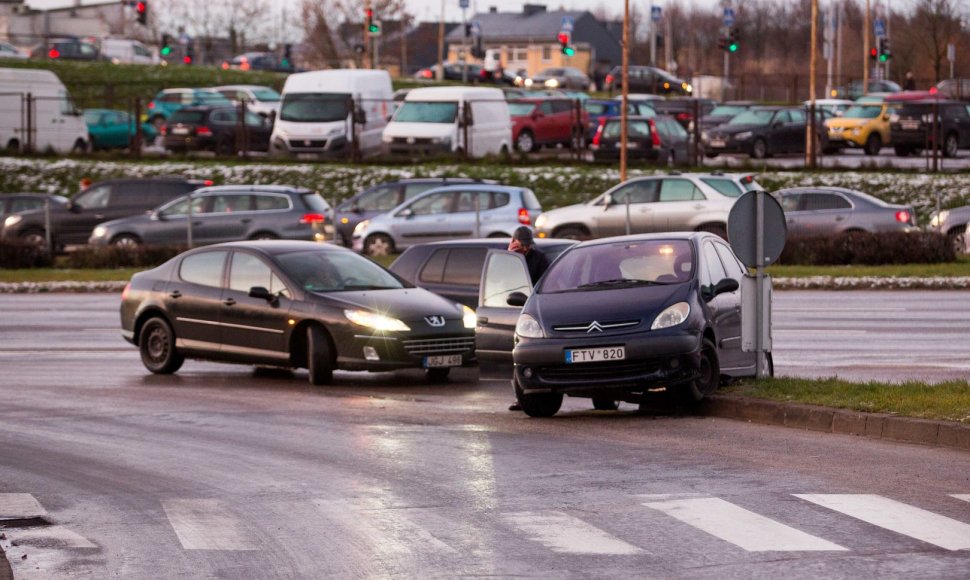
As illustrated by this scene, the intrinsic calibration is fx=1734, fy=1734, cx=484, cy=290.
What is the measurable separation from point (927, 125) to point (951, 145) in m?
1.39

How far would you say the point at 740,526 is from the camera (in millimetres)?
8914

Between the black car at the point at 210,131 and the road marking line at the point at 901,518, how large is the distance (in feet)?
141

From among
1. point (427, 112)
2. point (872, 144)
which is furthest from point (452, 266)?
point (872, 144)

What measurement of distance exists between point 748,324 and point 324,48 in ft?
290

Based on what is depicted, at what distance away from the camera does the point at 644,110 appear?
185 feet

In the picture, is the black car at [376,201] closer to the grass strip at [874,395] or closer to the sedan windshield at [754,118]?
the sedan windshield at [754,118]

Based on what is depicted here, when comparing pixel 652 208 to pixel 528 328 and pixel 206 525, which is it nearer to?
pixel 528 328

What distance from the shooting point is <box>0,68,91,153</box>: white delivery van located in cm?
5212

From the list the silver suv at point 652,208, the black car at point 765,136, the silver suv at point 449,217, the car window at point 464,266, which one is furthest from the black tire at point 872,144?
the car window at point 464,266

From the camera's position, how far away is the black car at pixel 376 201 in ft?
119

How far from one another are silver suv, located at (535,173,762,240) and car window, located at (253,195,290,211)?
5.11 meters

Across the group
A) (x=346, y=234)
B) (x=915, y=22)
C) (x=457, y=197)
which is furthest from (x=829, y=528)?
(x=915, y=22)

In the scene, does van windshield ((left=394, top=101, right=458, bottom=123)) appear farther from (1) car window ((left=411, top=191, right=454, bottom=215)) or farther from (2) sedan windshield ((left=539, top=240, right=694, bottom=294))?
(2) sedan windshield ((left=539, top=240, right=694, bottom=294))

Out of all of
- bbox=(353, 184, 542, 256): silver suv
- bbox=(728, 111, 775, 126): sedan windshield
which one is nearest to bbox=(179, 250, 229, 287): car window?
bbox=(353, 184, 542, 256): silver suv
